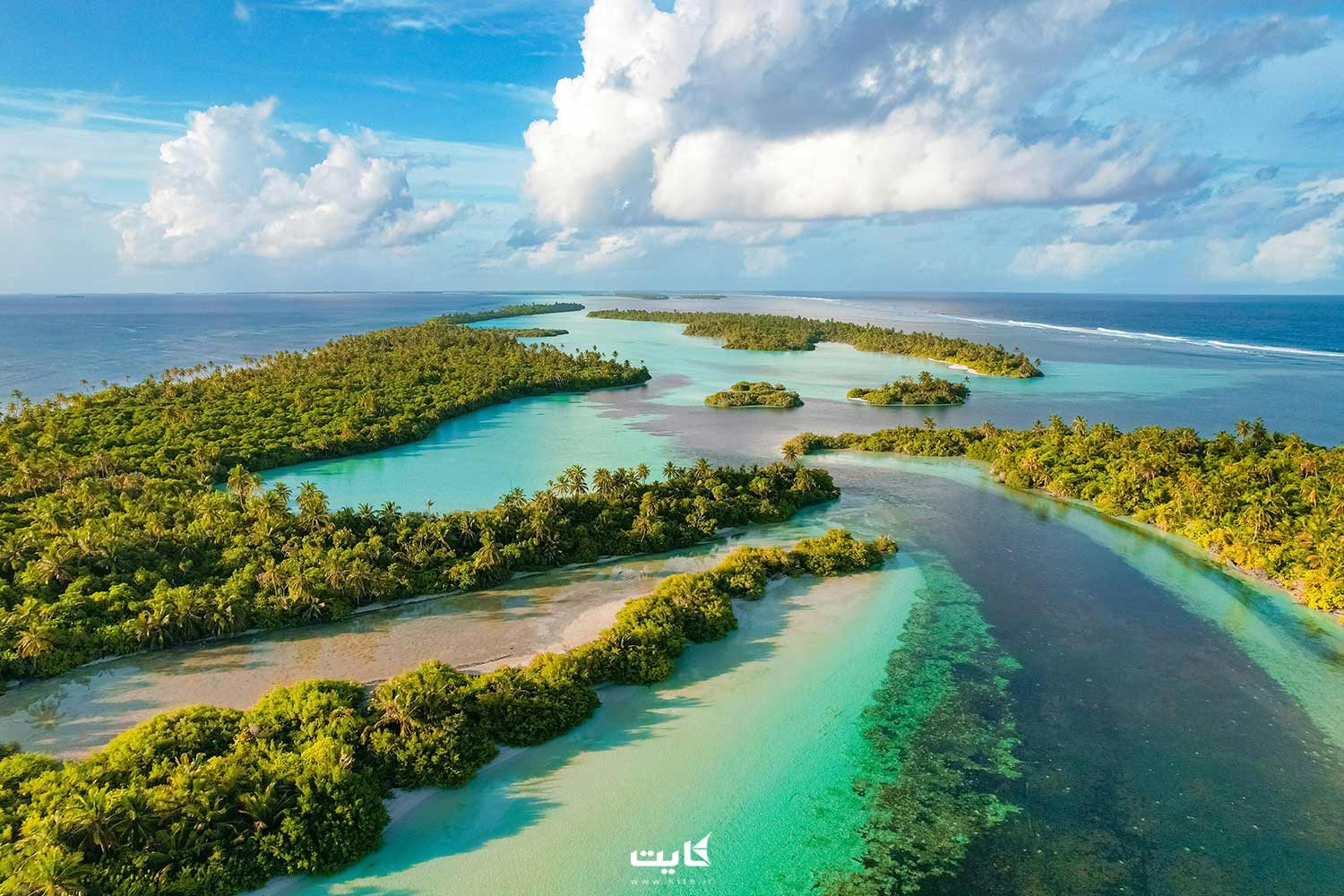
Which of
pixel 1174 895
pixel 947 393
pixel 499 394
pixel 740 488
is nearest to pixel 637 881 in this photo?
pixel 1174 895

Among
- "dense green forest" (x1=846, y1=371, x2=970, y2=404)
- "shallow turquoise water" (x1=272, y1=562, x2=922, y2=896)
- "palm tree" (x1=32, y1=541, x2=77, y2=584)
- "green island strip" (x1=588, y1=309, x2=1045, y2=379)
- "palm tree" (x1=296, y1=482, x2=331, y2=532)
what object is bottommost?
"shallow turquoise water" (x1=272, y1=562, x2=922, y2=896)

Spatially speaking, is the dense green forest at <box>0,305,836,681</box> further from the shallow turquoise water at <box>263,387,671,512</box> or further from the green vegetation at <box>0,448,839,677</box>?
the shallow turquoise water at <box>263,387,671,512</box>

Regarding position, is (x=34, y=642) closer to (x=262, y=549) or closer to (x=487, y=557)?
(x=262, y=549)

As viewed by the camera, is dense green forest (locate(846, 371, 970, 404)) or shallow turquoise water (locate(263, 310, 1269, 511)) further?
dense green forest (locate(846, 371, 970, 404))

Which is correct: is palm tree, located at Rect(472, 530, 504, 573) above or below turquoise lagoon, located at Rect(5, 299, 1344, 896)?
above

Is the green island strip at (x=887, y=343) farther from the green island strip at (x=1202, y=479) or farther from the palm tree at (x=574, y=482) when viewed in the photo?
the palm tree at (x=574, y=482)

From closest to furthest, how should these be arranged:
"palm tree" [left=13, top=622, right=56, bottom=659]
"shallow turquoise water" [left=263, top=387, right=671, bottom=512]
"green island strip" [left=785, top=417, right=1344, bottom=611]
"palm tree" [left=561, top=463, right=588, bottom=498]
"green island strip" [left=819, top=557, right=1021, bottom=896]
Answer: "green island strip" [left=819, top=557, right=1021, bottom=896] → "palm tree" [left=13, top=622, right=56, bottom=659] → "green island strip" [left=785, top=417, right=1344, bottom=611] → "palm tree" [left=561, top=463, right=588, bottom=498] → "shallow turquoise water" [left=263, top=387, right=671, bottom=512]

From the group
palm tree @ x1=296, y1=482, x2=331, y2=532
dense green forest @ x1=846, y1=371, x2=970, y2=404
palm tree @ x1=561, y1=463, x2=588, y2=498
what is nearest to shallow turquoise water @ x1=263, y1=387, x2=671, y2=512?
palm tree @ x1=561, y1=463, x2=588, y2=498
